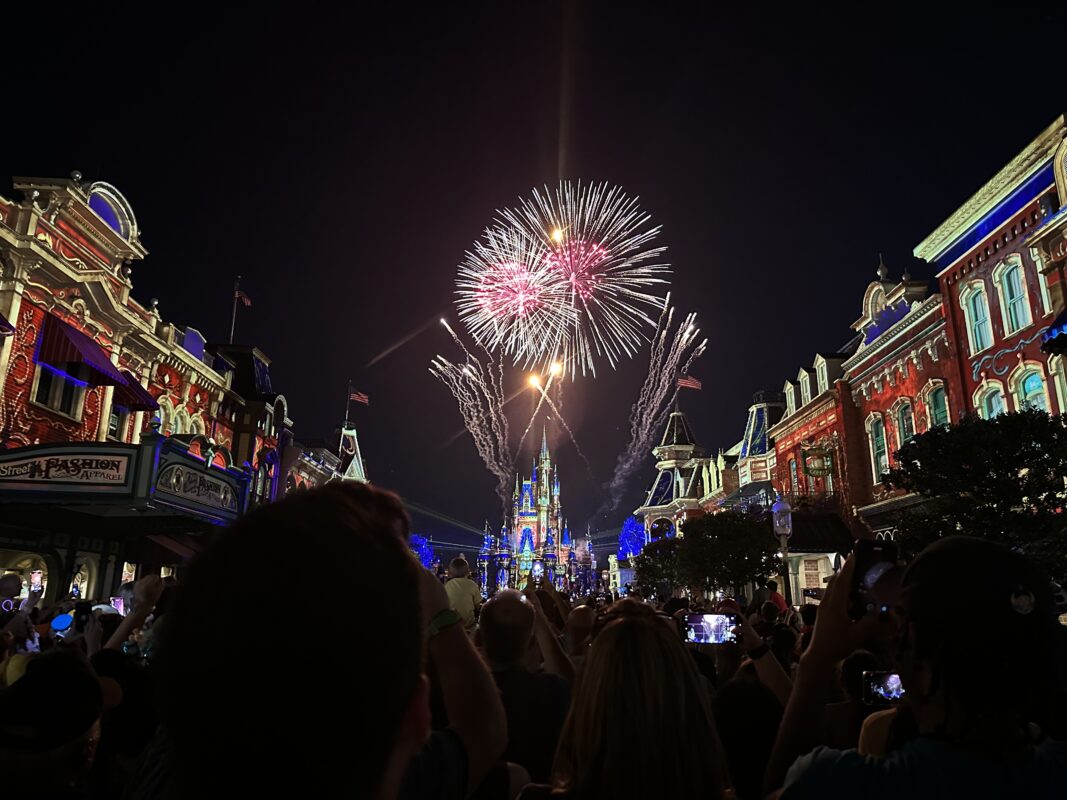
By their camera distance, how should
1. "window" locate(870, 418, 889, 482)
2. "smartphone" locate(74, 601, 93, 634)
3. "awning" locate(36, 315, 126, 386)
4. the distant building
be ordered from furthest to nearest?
1. the distant building
2. "window" locate(870, 418, 889, 482)
3. "awning" locate(36, 315, 126, 386)
4. "smartphone" locate(74, 601, 93, 634)

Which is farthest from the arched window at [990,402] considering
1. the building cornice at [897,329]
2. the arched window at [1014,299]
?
the building cornice at [897,329]

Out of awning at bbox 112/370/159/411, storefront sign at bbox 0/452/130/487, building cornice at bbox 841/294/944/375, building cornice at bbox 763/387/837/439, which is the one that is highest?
building cornice at bbox 841/294/944/375

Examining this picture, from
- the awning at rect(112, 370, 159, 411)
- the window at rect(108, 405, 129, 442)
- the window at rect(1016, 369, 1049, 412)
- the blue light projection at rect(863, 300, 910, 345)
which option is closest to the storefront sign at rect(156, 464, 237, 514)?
the awning at rect(112, 370, 159, 411)

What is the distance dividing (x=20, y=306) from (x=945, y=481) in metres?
23.3

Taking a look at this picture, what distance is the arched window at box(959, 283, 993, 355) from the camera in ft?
76.0

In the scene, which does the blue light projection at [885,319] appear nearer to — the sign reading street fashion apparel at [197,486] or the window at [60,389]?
the sign reading street fashion apparel at [197,486]

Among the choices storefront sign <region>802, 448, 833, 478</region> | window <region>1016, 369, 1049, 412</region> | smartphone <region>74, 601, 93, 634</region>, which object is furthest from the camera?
storefront sign <region>802, 448, 833, 478</region>

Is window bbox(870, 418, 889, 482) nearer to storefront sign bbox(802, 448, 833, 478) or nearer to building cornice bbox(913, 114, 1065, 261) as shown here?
storefront sign bbox(802, 448, 833, 478)

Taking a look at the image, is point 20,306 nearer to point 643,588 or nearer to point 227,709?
point 227,709

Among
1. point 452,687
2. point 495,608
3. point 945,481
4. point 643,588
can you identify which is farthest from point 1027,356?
point 643,588

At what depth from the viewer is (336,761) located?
1003mm

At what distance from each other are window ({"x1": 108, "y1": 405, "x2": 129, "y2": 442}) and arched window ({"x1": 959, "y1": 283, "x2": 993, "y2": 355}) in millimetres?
28390

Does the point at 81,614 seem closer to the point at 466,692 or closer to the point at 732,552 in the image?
the point at 466,692

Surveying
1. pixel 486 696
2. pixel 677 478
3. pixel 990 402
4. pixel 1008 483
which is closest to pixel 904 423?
pixel 990 402
